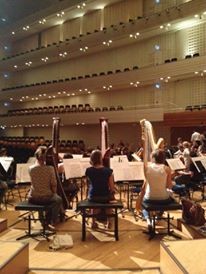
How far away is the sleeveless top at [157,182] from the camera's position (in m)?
5.16

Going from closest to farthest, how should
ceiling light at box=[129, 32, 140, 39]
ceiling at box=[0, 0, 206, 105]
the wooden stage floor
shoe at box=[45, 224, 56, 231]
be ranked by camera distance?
the wooden stage floor, shoe at box=[45, 224, 56, 231], ceiling at box=[0, 0, 206, 105], ceiling light at box=[129, 32, 140, 39]

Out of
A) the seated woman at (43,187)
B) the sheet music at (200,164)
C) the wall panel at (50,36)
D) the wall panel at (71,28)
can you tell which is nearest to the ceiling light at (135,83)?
the wall panel at (71,28)

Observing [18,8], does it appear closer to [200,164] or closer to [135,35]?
[135,35]

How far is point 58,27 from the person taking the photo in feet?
83.7

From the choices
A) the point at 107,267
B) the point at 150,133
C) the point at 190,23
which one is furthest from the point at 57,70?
the point at 107,267

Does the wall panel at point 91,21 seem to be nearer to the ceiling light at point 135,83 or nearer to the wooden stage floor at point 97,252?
the ceiling light at point 135,83

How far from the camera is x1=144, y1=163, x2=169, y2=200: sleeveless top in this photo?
5.16 m

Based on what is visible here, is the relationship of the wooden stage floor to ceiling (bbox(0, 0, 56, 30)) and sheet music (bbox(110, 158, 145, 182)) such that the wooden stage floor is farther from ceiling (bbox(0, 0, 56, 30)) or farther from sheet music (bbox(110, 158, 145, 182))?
ceiling (bbox(0, 0, 56, 30))

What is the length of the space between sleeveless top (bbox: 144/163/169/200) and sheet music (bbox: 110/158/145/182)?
1.01 meters

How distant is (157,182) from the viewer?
5156 mm

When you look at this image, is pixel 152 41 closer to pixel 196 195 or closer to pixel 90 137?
pixel 90 137

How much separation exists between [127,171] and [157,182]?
1119mm

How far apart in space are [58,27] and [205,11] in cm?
1246

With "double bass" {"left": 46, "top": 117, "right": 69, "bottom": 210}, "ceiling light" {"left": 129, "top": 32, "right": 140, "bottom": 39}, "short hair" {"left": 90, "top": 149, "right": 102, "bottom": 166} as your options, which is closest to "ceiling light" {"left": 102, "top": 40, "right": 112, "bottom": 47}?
"ceiling light" {"left": 129, "top": 32, "right": 140, "bottom": 39}
